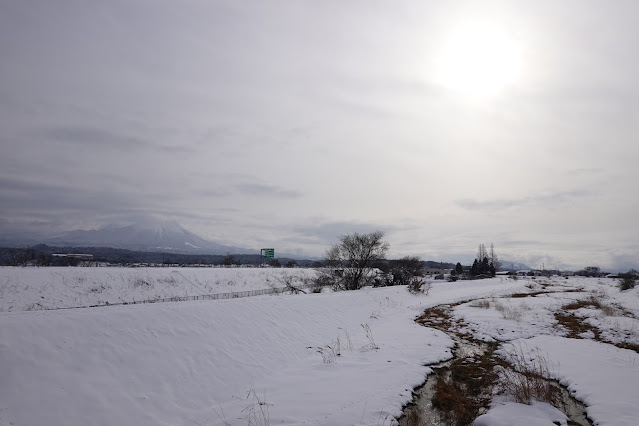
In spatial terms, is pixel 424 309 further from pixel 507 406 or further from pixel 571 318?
pixel 507 406

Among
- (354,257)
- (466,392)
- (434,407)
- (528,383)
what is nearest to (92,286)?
(354,257)

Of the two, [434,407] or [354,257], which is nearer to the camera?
[434,407]

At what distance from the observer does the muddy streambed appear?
326 inches

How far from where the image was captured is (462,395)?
9688mm

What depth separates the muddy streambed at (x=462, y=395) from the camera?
8289 millimetres

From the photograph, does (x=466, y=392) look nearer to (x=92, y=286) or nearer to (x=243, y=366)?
(x=243, y=366)

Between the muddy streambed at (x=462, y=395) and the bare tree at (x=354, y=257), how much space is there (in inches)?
1019

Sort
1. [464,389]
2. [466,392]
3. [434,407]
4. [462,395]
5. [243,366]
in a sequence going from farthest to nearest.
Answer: [243,366] → [464,389] → [466,392] → [462,395] → [434,407]

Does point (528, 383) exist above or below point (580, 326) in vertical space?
above

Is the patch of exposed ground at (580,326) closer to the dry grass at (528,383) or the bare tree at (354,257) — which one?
the dry grass at (528,383)

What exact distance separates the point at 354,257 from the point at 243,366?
28855 millimetres

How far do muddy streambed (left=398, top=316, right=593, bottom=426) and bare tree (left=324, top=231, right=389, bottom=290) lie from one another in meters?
25.9

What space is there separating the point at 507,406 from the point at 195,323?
10620 mm

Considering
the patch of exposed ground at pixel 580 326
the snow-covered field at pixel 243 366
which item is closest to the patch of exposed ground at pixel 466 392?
the snow-covered field at pixel 243 366
